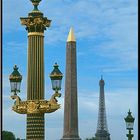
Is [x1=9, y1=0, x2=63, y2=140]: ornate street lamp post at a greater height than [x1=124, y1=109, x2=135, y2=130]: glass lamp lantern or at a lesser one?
greater

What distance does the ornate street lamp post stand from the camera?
16.2 metres

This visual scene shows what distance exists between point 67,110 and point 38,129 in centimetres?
1361

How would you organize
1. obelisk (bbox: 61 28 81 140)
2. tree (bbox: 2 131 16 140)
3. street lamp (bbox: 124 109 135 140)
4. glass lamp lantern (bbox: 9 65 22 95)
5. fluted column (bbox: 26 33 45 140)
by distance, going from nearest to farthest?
glass lamp lantern (bbox: 9 65 22 95) < street lamp (bbox: 124 109 135 140) < fluted column (bbox: 26 33 45 140) < tree (bbox: 2 131 16 140) < obelisk (bbox: 61 28 81 140)

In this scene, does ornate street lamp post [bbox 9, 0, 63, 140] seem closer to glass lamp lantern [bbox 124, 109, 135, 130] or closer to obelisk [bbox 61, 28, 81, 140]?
glass lamp lantern [bbox 124, 109, 135, 130]

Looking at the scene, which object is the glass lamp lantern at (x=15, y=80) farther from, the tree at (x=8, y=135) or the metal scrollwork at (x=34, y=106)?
the tree at (x=8, y=135)

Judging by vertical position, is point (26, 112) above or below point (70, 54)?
below

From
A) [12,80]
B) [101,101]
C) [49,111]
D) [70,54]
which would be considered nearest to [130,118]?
[49,111]

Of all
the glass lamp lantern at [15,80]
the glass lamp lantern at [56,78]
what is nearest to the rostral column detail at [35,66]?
the glass lamp lantern at [15,80]

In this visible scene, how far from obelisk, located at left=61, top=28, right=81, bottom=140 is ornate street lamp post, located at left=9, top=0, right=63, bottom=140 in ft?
37.4

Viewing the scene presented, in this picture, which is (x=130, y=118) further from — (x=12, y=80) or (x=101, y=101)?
(x=101, y=101)

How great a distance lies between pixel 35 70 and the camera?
1689cm

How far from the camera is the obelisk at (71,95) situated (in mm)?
28530

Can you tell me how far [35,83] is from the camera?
55.6ft

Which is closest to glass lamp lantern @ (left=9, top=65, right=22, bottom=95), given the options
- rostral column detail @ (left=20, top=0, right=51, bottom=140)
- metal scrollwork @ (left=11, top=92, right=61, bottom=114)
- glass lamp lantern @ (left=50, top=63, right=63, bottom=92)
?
metal scrollwork @ (left=11, top=92, right=61, bottom=114)
